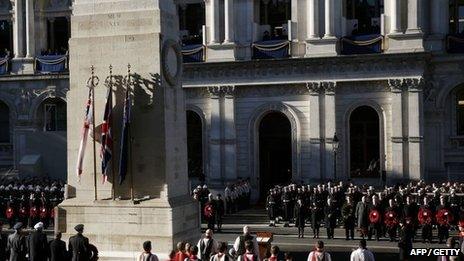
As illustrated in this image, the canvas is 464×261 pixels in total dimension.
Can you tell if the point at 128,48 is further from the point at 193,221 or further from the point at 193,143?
the point at 193,143

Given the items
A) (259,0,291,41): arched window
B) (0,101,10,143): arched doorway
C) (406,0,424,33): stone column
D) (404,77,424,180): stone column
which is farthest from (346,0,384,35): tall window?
(0,101,10,143): arched doorway

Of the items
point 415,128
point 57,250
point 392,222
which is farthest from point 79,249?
point 415,128

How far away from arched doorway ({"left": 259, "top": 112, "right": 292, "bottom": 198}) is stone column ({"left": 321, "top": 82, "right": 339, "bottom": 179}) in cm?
→ 253

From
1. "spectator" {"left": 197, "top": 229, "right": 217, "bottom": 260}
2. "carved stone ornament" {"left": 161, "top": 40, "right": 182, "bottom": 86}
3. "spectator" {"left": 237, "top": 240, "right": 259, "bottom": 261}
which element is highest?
"carved stone ornament" {"left": 161, "top": 40, "right": 182, "bottom": 86}

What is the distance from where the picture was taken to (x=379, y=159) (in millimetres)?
41125

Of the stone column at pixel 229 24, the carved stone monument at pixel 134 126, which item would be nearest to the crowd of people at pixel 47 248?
the carved stone monument at pixel 134 126

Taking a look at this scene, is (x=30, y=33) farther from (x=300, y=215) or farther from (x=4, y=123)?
(x=300, y=215)

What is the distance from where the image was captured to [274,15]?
146 ft

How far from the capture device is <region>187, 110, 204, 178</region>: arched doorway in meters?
44.4

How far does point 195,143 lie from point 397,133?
11502 millimetres

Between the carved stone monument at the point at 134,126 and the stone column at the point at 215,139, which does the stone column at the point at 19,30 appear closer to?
the stone column at the point at 215,139

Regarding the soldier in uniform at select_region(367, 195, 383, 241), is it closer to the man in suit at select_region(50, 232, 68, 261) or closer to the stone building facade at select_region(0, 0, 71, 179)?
the man in suit at select_region(50, 232, 68, 261)

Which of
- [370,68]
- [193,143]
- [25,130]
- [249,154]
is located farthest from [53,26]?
[370,68]

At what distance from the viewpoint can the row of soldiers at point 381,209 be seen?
98.3ft
